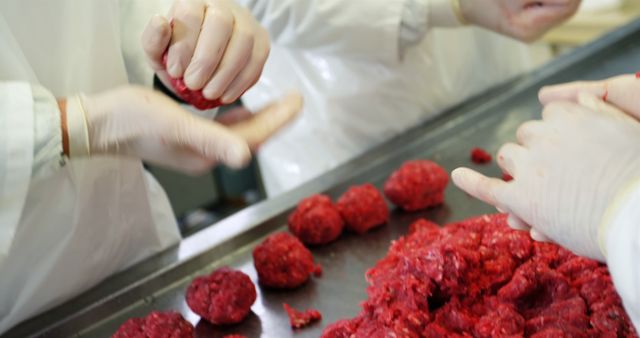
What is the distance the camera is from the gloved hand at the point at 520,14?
5.58 ft

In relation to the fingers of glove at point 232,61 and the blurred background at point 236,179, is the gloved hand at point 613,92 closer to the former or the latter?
the fingers of glove at point 232,61

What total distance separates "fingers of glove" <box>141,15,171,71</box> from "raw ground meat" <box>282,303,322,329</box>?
19.1 inches

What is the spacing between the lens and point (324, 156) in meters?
2.01

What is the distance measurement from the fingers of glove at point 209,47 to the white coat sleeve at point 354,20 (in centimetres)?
61

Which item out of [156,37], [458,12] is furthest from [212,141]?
[458,12]

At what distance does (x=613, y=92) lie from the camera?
3.26 ft

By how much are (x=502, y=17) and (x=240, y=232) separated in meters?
0.86

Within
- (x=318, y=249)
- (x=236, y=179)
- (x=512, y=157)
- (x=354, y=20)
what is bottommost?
(x=236, y=179)

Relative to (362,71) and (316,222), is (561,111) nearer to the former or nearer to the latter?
(316,222)

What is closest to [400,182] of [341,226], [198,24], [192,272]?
[341,226]

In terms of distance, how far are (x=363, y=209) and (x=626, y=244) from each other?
717mm

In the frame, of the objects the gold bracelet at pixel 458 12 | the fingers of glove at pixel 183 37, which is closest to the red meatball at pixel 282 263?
the fingers of glove at pixel 183 37

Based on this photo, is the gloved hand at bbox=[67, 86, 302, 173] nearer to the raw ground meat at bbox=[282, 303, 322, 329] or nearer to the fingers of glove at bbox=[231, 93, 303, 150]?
the fingers of glove at bbox=[231, 93, 303, 150]

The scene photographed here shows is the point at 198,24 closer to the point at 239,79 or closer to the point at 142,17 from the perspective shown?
the point at 239,79
